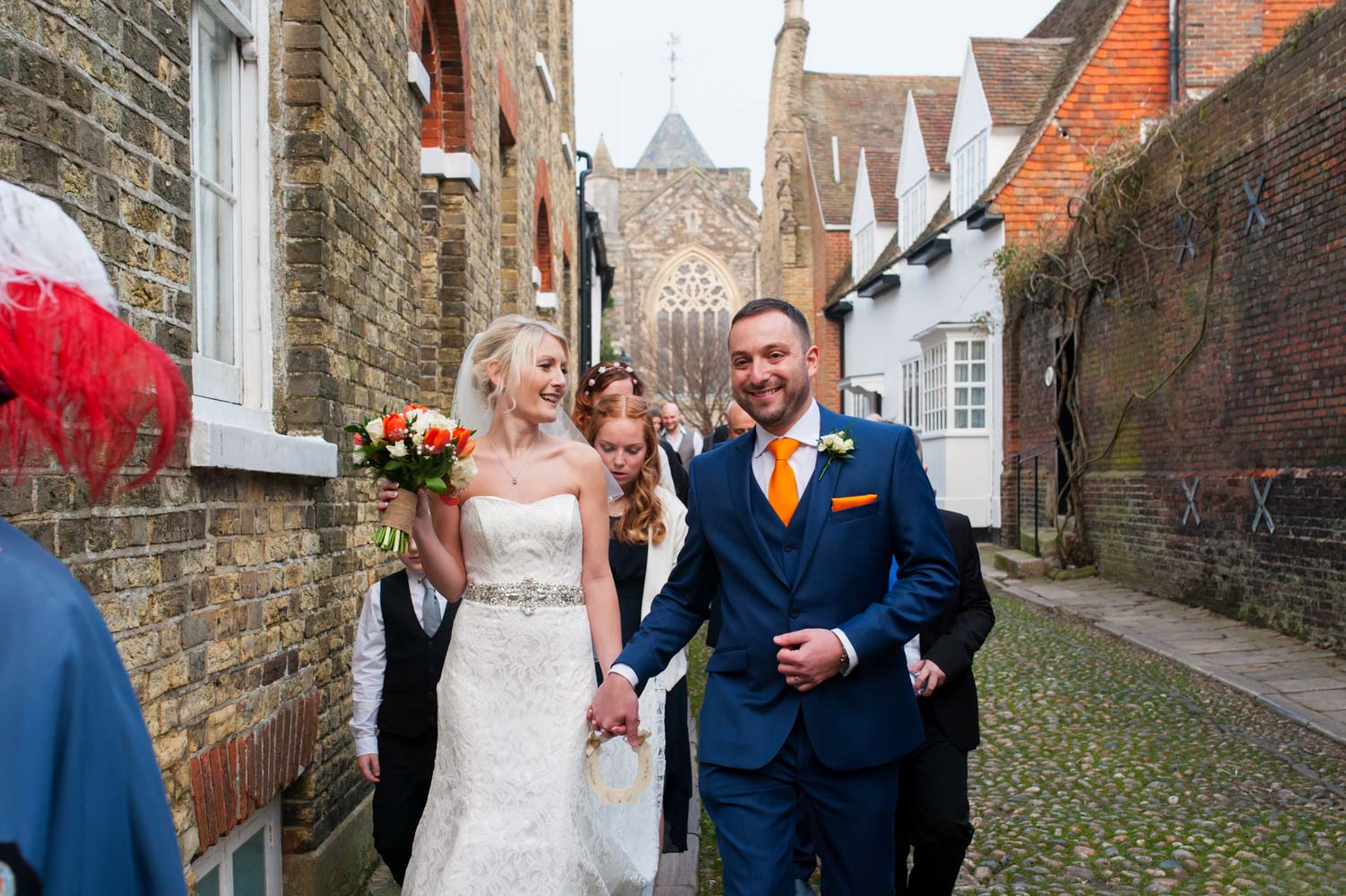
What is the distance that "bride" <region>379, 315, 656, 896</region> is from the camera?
11.9 ft

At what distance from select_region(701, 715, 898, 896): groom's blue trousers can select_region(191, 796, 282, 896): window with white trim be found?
1.74m

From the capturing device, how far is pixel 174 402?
1.41 meters

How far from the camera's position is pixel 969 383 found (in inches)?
838

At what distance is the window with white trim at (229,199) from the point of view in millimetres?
4375

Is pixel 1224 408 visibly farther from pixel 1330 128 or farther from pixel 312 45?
pixel 312 45

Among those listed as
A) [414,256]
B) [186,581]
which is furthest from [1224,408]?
[186,581]

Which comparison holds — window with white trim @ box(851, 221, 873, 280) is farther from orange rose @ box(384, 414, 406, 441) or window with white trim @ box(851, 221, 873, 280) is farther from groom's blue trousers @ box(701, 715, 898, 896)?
groom's blue trousers @ box(701, 715, 898, 896)

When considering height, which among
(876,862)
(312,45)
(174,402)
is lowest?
(876,862)

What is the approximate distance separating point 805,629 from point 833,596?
0.13 metres

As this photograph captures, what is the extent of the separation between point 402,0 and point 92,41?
149 inches

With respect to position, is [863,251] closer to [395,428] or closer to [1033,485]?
[1033,485]

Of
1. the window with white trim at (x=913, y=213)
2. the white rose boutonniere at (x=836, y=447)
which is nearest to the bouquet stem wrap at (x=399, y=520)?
the white rose boutonniere at (x=836, y=447)

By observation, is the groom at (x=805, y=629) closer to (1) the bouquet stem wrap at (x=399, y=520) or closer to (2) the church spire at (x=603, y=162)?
(1) the bouquet stem wrap at (x=399, y=520)

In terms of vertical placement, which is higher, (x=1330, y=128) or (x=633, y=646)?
(x=1330, y=128)
